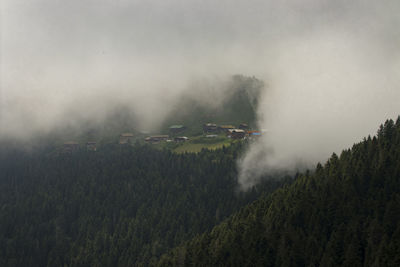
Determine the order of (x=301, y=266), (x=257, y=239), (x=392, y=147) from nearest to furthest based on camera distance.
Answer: (x=301, y=266)
(x=392, y=147)
(x=257, y=239)

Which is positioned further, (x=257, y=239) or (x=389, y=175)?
(x=257, y=239)

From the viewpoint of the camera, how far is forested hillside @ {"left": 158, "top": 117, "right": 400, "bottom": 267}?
14638cm

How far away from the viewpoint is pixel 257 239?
180 m

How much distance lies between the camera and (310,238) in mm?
162125

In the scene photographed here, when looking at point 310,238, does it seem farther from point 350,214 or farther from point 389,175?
point 389,175

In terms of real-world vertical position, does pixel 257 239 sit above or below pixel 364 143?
below

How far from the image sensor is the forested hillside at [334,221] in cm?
14638

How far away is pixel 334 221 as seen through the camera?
16238 centimetres

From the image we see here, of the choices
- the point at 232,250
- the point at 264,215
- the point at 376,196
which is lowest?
the point at 232,250

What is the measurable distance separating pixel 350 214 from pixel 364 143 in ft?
121

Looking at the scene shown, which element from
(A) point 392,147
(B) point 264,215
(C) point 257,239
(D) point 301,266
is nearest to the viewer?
(D) point 301,266

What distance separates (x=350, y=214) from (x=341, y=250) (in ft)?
50.3

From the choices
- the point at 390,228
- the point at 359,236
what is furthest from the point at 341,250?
the point at 390,228

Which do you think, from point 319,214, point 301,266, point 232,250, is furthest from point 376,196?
point 232,250
